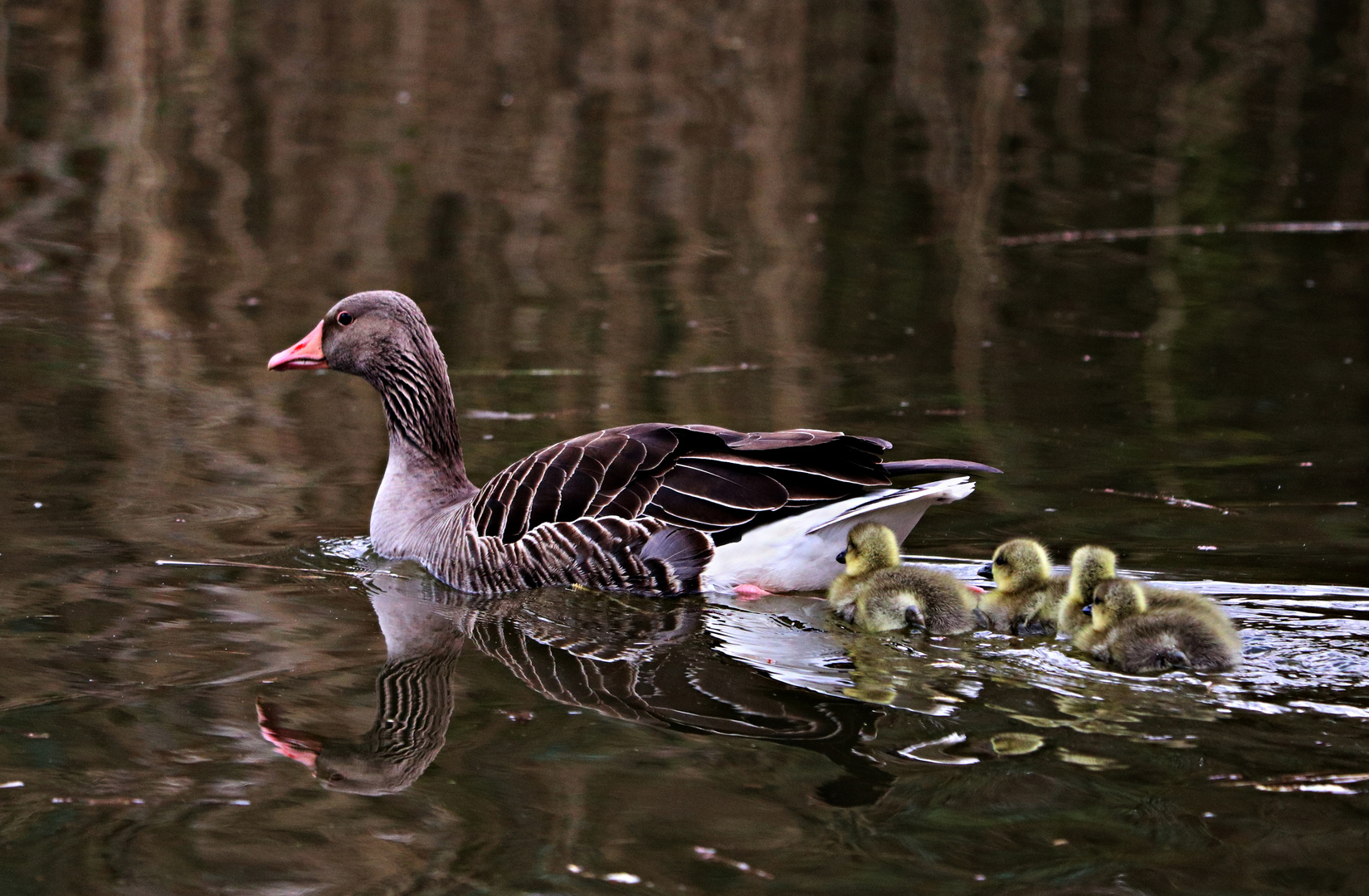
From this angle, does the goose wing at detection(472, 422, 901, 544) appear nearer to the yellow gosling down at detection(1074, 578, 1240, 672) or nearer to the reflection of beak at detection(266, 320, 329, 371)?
the yellow gosling down at detection(1074, 578, 1240, 672)

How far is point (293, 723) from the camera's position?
546 cm

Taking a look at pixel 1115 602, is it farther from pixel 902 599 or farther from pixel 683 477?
pixel 683 477

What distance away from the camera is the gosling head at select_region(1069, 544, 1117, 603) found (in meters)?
6.04

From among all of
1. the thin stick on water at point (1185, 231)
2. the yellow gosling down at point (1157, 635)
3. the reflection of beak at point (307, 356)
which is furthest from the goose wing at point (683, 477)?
the thin stick on water at point (1185, 231)

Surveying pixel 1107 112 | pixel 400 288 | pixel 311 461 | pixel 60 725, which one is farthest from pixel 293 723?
pixel 1107 112

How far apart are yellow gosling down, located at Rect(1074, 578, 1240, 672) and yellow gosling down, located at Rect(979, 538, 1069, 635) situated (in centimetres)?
37

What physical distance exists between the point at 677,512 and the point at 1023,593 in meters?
1.56

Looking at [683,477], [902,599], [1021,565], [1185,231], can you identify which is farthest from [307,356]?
[1185,231]

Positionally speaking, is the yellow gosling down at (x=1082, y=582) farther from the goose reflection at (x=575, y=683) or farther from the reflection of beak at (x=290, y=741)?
the reflection of beak at (x=290, y=741)

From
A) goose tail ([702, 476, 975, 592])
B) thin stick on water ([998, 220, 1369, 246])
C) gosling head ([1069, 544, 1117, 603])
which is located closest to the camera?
gosling head ([1069, 544, 1117, 603])

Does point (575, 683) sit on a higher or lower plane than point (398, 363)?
lower

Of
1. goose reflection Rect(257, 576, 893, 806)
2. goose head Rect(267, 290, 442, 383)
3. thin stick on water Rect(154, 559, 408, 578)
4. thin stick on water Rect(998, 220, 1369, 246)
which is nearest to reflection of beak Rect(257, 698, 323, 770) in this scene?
goose reflection Rect(257, 576, 893, 806)

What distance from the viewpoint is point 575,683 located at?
5.90m

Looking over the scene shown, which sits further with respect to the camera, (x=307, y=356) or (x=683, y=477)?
(x=307, y=356)
